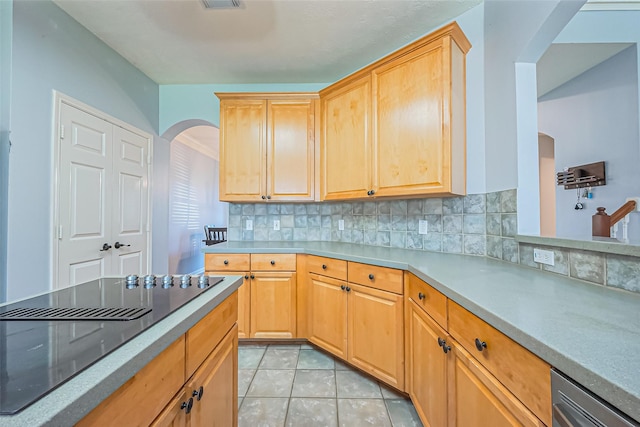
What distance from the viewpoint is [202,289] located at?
933mm

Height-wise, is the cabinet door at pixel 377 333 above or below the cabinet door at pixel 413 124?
below

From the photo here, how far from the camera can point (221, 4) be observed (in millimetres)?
1838

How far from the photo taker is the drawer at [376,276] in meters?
1.59

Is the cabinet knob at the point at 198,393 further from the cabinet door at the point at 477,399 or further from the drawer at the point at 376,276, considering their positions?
the drawer at the point at 376,276

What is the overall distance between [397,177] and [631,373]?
5.02ft

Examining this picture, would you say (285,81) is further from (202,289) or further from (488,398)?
(488,398)

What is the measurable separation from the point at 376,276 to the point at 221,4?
2.11 metres

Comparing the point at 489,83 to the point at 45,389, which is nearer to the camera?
the point at 45,389

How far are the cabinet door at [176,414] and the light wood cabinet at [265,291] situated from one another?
1.52 metres

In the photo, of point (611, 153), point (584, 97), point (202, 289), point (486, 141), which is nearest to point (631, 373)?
point (202, 289)

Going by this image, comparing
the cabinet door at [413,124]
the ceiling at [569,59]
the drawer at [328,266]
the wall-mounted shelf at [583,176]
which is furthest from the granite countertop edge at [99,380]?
the wall-mounted shelf at [583,176]

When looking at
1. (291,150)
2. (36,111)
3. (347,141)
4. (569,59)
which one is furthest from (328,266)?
(569,59)

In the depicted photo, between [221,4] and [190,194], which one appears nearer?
[221,4]

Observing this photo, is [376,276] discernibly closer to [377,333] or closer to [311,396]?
[377,333]
